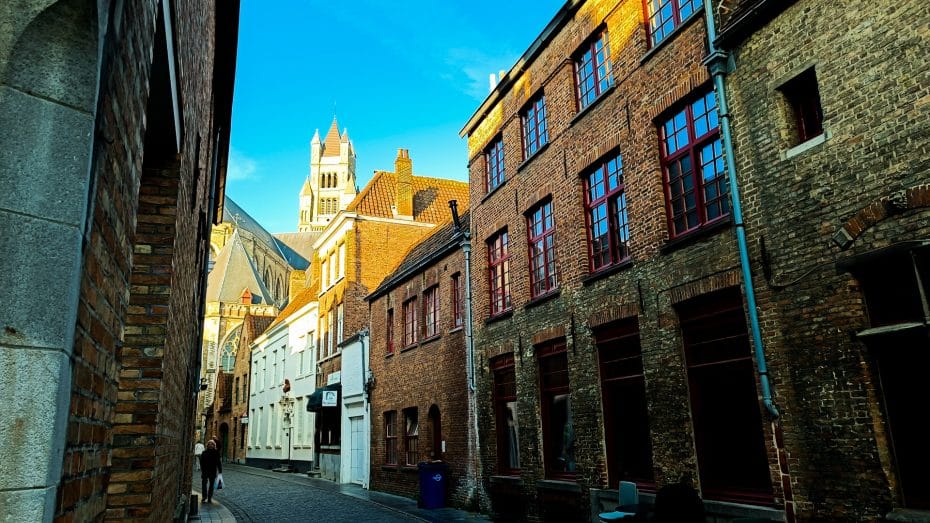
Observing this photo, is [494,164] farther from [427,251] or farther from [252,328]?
[252,328]

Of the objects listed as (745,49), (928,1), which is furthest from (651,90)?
(928,1)

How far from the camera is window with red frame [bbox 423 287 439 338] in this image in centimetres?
2027

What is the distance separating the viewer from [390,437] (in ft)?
73.9

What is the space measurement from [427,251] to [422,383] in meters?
4.42

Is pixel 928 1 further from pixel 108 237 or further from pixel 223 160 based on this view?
pixel 223 160

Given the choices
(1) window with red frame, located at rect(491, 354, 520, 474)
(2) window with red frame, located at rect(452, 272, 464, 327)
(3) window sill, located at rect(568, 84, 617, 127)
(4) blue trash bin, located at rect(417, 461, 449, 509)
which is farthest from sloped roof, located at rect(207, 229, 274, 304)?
(3) window sill, located at rect(568, 84, 617, 127)

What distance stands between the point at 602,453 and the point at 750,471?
10.5ft

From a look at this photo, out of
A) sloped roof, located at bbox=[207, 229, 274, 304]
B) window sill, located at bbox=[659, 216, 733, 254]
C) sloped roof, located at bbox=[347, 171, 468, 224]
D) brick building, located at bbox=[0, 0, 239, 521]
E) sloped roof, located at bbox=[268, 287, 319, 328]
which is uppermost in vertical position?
sloped roof, located at bbox=[207, 229, 274, 304]

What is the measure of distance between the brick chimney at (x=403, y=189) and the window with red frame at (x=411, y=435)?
1135cm

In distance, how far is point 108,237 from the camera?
7.52 feet

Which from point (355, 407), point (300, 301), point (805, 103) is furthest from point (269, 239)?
point (805, 103)

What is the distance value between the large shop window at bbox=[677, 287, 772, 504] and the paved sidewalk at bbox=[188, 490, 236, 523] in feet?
32.3

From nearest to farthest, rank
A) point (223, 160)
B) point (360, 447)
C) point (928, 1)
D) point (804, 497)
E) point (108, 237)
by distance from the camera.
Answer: point (108, 237)
point (928, 1)
point (804, 497)
point (223, 160)
point (360, 447)

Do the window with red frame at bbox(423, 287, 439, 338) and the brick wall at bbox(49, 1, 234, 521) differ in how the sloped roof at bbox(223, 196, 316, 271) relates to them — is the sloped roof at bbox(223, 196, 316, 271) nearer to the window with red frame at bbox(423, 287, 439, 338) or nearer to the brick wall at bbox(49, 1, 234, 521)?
the window with red frame at bbox(423, 287, 439, 338)
